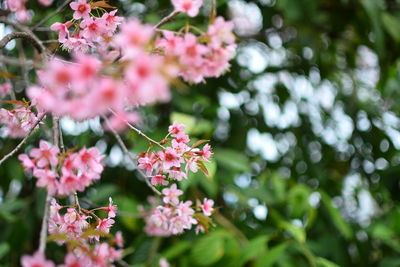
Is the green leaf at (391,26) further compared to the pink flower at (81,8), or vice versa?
the green leaf at (391,26)

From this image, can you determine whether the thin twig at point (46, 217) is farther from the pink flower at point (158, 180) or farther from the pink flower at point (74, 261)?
the pink flower at point (158, 180)

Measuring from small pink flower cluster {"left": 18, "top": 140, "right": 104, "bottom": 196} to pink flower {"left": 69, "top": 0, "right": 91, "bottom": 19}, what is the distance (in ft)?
1.06

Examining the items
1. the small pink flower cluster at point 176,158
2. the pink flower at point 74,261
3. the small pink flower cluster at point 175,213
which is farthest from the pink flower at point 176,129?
the pink flower at point 74,261

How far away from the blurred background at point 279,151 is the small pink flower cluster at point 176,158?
1.15 ft

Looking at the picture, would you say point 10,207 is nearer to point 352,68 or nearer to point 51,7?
point 51,7

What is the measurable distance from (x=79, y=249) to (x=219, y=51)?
41cm

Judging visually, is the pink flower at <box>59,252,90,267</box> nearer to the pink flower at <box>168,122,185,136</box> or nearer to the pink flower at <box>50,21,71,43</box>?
the pink flower at <box>168,122,185,136</box>

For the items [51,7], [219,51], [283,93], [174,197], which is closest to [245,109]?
[283,93]

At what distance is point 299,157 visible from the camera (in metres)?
2.41

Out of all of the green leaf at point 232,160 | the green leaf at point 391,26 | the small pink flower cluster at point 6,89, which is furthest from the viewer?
the green leaf at point 391,26

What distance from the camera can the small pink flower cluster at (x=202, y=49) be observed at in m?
0.77

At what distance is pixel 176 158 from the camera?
40.1 inches

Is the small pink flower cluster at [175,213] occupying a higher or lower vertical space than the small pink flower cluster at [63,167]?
lower

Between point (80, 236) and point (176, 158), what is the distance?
0.24 m
